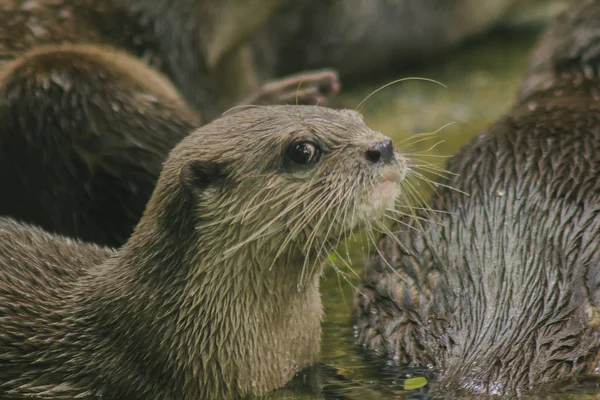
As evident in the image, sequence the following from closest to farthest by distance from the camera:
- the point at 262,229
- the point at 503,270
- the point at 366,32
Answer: the point at 262,229, the point at 503,270, the point at 366,32

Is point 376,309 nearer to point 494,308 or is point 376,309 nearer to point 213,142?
point 494,308

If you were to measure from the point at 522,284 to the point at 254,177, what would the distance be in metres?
0.96

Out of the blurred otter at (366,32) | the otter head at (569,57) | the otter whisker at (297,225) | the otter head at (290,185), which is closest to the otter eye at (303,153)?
the otter head at (290,185)

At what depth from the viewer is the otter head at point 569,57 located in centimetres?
539

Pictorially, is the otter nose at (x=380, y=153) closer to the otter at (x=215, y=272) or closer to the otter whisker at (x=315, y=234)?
the otter at (x=215, y=272)

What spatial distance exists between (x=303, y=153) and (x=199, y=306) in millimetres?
596

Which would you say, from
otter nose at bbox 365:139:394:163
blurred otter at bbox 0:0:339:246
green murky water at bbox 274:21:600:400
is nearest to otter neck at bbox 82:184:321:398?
otter nose at bbox 365:139:394:163

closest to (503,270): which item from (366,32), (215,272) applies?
(215,272)

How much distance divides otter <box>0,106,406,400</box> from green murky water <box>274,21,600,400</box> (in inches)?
24.5

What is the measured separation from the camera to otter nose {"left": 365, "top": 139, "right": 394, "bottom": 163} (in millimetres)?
3828

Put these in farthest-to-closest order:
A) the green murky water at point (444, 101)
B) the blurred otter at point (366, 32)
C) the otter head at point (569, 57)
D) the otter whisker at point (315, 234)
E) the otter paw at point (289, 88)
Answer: the blurred otter at point (366, 32) < the otter paw at point (289, 88) < the otter head at point (569, 57) < the green murky water at point (444, 101) < the otter whisker at point (315, 234)

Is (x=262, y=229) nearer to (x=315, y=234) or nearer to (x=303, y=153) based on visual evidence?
(x=315, y=234)

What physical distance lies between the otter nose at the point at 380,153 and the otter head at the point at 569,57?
64.9 inches

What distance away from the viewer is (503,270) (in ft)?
13.4
